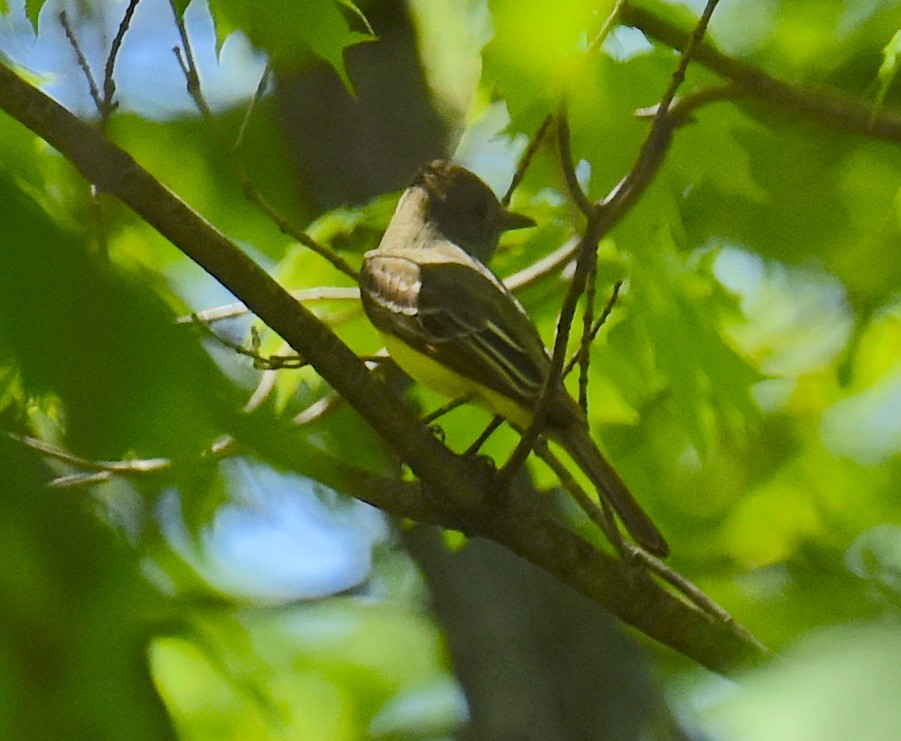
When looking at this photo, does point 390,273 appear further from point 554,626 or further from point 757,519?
point 757,519

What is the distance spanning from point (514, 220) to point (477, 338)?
44 cm

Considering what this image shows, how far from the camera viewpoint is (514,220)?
3.03 m

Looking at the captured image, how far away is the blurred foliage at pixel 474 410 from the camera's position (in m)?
0.72

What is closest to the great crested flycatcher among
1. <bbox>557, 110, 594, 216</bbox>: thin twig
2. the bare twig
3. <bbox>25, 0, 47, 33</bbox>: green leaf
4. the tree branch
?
the tree branch

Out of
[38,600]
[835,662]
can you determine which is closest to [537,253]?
[38,600]

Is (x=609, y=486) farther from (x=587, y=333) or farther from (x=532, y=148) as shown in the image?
(x=532, y=148)

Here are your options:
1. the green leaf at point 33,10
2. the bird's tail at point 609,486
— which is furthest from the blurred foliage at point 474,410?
the bird's tail at point 609,486

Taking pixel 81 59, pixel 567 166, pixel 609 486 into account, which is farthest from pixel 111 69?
pixel 609 486

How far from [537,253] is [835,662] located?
253cm

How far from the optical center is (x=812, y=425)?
11.3 feet

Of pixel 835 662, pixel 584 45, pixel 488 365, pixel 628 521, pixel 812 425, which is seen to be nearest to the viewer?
pixel 835 662

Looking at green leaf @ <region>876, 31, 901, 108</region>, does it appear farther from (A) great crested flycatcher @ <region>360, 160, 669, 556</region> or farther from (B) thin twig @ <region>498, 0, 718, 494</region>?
(A) great crested flycatcher @ <region>360, 160, 669, 556</region>

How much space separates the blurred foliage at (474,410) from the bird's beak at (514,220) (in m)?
0.04

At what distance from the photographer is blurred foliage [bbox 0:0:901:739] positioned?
2.36 ft
